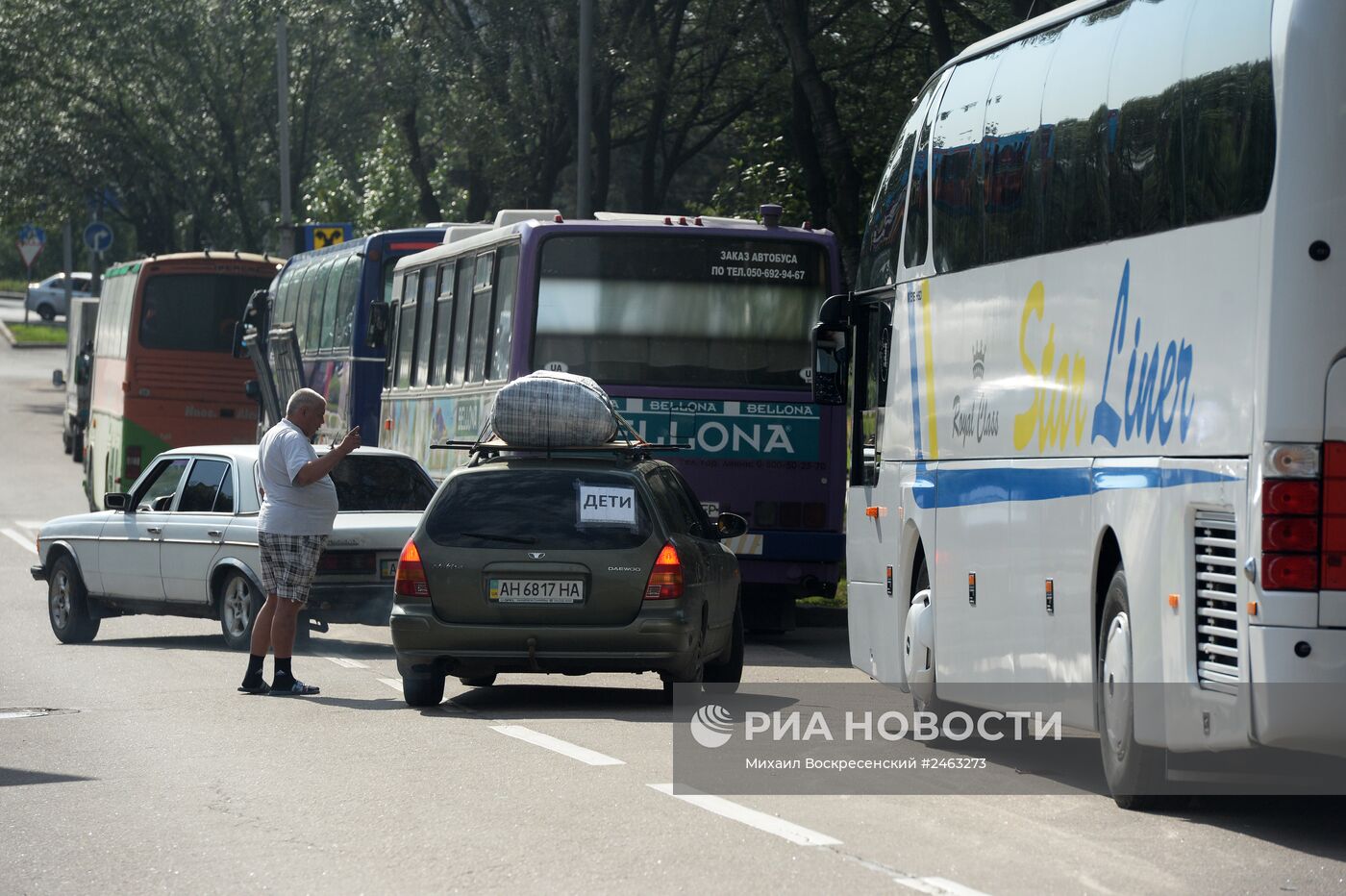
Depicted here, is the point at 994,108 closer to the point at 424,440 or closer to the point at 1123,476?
the point at 1123,476

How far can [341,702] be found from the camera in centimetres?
1308

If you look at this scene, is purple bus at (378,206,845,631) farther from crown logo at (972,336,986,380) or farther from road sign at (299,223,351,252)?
road sign at (299,223,351,252)

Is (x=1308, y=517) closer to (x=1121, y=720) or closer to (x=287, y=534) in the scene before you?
(x=1121, y=720)

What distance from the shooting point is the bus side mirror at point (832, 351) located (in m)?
13.8

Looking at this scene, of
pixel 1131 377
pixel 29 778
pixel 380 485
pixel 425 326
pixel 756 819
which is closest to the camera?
pixel 756 819

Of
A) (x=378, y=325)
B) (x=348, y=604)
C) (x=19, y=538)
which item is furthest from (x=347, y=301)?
(x=348, y=604)

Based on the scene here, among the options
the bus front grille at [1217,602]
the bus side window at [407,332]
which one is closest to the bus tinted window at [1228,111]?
the bus front grille at [1217,602]

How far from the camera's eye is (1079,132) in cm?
942

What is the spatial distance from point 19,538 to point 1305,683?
81.8ft

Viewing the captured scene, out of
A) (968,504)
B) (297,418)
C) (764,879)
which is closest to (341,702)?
(297,418)

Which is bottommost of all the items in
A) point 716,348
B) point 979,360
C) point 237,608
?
point 237,608

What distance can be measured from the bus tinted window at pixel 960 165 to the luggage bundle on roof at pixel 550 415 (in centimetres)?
286

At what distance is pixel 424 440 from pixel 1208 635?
14.4 m

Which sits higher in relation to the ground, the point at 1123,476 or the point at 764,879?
the point at 1123,476
